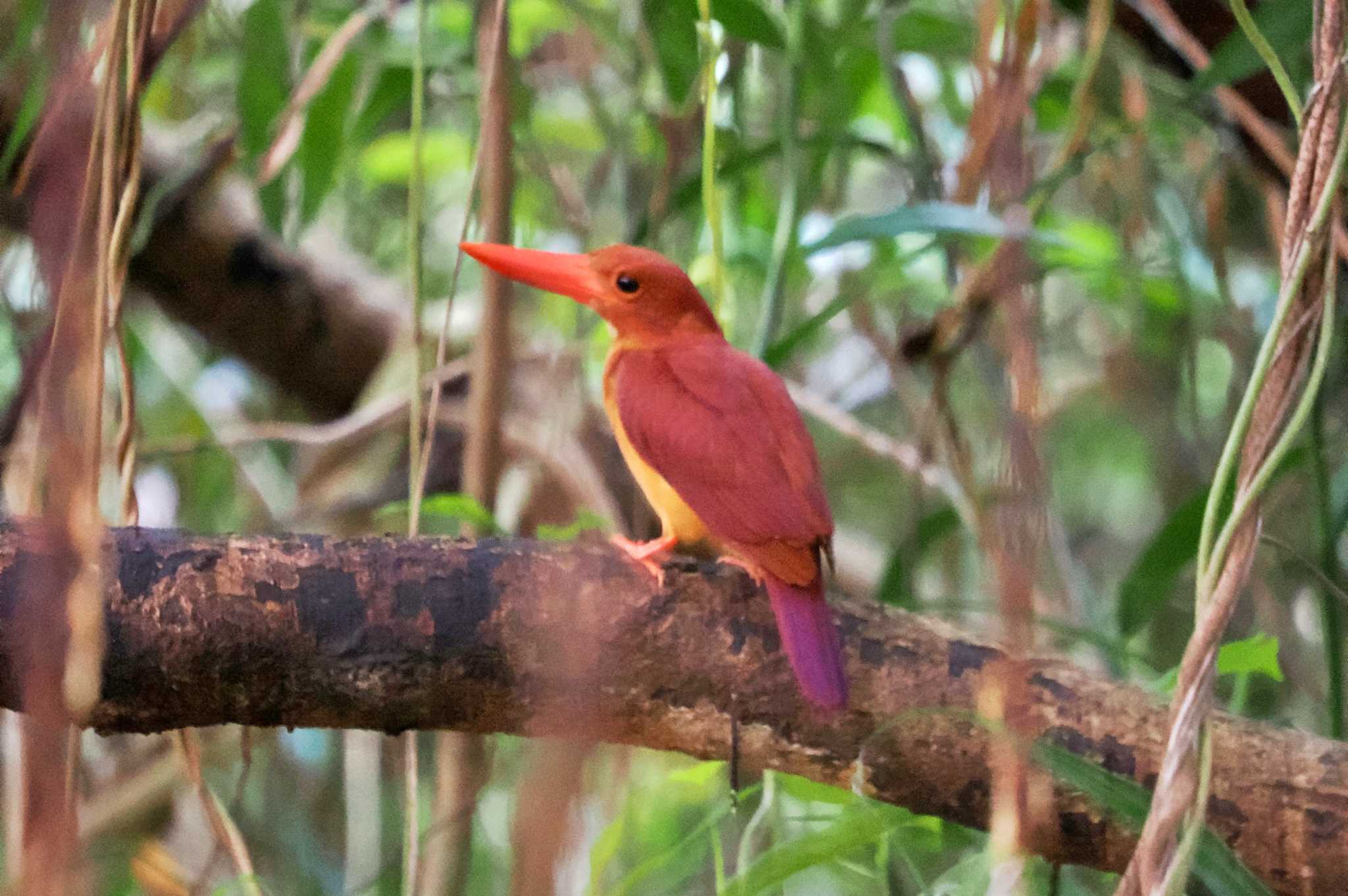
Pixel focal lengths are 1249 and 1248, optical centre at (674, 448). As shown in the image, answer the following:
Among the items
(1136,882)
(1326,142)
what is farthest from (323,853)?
(1326,142)

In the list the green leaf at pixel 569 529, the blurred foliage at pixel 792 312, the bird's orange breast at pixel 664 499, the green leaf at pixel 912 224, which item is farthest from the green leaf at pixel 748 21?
the green leaf at pixel 569 529

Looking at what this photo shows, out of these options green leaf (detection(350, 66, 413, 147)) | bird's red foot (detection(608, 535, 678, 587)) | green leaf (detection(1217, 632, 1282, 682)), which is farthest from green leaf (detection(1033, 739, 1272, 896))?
green leaf (detection(350, 66, 413, 147))

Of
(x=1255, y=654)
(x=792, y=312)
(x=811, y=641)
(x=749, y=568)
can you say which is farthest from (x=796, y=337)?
(x=792, y=312)

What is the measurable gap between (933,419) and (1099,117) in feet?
2.40

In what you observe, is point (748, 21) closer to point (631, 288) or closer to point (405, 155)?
point (631, 288)

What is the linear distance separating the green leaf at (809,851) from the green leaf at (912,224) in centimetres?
48

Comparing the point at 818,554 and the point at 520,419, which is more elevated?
the point at 520,419

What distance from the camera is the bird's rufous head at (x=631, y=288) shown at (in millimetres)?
1243

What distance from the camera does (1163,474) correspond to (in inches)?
74.4

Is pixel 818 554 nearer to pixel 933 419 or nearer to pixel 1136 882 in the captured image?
pixel 933 419

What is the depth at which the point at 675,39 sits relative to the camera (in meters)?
1.17

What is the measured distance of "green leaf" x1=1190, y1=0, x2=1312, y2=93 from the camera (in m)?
1.02

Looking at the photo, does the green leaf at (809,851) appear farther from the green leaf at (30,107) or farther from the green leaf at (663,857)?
the green leaf at (30,107)

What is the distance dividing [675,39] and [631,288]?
0.81 feet
